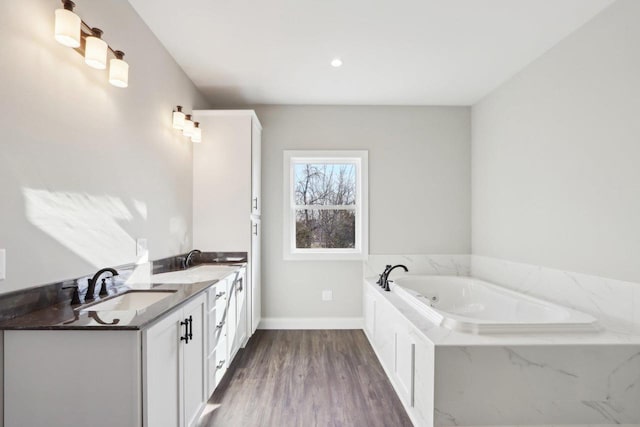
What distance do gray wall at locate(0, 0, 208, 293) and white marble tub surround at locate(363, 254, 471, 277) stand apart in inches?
88.6

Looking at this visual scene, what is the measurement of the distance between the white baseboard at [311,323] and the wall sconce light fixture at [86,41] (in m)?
2.81

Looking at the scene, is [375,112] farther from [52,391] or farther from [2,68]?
[52,391]

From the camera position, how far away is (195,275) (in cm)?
235

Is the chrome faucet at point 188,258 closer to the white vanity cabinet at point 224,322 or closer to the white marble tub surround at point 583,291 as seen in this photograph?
Answer: the white vanity cabinet at point 224,322

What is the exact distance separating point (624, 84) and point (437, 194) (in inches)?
78.0

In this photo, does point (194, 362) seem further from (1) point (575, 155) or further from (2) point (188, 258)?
(1) point (575, 155)

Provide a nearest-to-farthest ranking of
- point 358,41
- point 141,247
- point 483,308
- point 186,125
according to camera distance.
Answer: point 141,247 → point 358,41 → point 186,125 → point 483,308

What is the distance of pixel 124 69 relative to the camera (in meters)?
1.74

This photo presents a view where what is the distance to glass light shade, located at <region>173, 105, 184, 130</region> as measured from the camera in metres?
2.62

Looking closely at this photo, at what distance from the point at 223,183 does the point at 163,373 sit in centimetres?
204

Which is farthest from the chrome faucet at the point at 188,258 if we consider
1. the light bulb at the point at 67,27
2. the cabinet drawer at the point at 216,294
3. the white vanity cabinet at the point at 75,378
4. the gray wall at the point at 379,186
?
the light bulb at the point at 67,27

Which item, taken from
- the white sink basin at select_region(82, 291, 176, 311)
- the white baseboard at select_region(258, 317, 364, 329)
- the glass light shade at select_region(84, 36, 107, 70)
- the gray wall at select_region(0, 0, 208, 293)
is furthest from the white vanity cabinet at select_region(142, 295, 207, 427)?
the white baseboard at select_region(258, 317, 364, 329)

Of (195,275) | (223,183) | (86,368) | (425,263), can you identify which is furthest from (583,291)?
(223,183)

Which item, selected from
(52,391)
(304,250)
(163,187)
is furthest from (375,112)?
(52,391)
